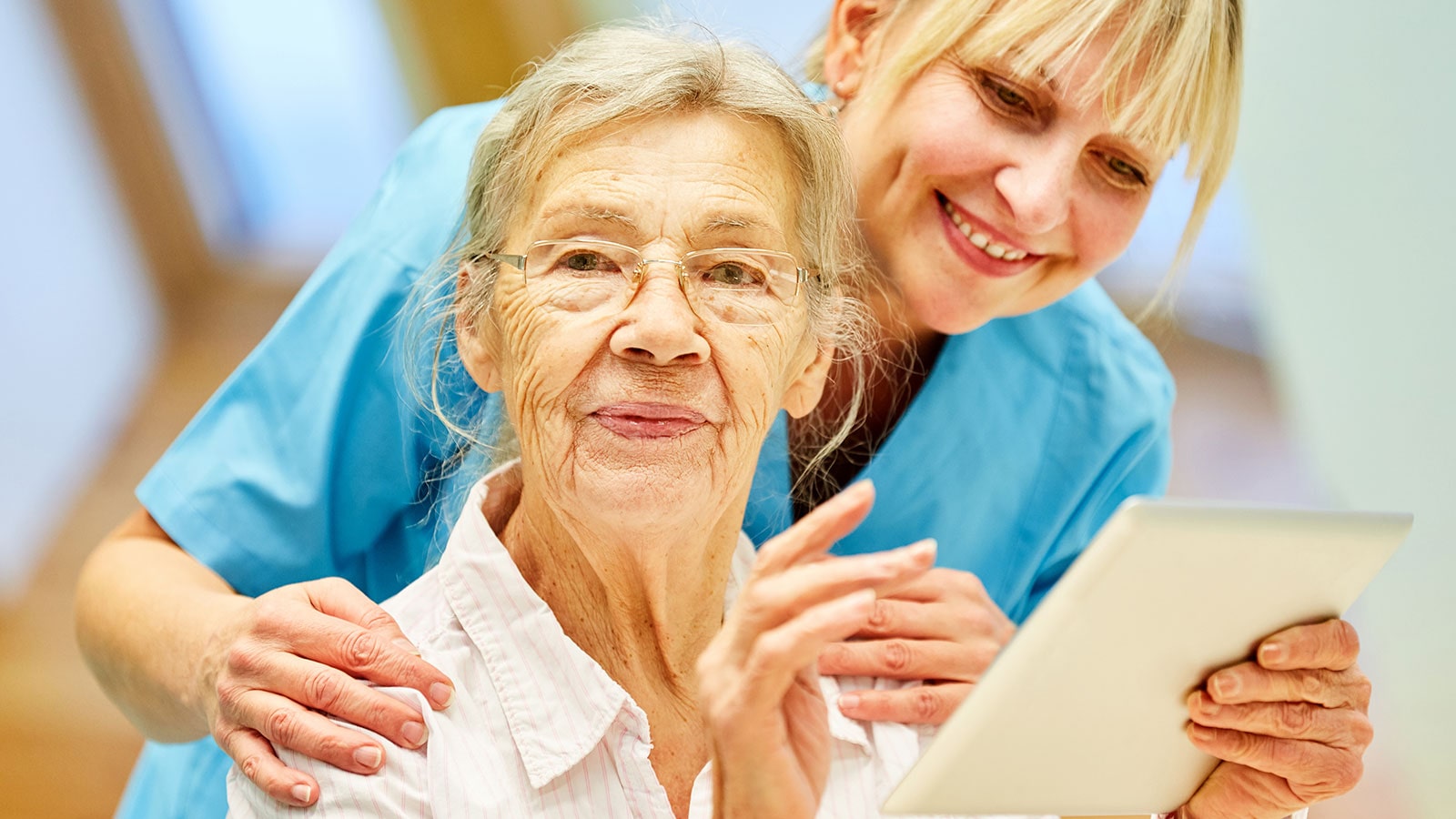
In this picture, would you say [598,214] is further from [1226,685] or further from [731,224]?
[1226,685]

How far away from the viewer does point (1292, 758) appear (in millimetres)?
1073

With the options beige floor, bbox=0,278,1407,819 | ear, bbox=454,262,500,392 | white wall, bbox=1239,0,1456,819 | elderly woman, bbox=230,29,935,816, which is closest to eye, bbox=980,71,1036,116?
elderly woman, bbox=230,29,935,816

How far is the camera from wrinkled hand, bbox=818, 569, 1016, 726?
1.19 m

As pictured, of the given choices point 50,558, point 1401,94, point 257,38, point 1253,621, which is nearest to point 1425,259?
point 1401,94

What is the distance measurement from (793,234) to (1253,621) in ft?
1.67

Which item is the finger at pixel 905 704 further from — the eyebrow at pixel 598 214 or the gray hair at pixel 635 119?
the eyebrow at pixel 598 214

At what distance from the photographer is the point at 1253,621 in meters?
0.95

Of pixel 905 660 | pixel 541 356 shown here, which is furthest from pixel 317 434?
pixel 905 660

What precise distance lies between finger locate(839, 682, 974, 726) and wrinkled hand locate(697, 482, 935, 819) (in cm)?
28

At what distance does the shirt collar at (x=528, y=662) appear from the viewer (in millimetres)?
1061

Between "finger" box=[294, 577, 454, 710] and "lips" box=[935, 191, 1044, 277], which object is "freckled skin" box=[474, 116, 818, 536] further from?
"lips" box=[935, 191, 1044, 277]

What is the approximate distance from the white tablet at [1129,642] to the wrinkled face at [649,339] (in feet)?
1.03

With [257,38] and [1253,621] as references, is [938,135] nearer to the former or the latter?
[1253,621]

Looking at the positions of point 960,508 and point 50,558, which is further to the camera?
point 50,558
